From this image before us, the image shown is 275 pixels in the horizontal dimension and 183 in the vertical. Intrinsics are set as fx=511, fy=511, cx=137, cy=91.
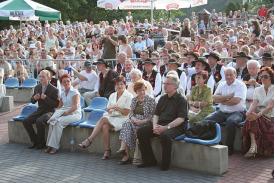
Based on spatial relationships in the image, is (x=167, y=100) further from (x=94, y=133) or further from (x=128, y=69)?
(x=128, y=69)

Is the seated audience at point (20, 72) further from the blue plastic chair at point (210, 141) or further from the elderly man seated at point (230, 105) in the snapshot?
the blue plastic chair at point (210, 141)

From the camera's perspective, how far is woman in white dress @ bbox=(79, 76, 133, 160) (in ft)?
29.8

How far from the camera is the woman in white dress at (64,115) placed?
9703 millimetres

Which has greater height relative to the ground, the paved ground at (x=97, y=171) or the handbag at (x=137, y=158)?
the handbag at (x=137, y=158)

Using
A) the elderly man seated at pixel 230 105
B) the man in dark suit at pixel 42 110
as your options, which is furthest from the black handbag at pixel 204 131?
the man in dark suit at pixel 42 110

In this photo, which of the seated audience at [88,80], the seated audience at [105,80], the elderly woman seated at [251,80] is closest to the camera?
the elderly woman seated at [251,80]

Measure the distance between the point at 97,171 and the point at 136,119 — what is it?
1130mm

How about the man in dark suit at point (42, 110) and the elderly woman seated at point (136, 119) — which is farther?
the man in dark suit at point (42, 110)

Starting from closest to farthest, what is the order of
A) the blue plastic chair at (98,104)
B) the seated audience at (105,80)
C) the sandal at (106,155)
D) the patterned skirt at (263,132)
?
the patterned skirt at (263,132)
the sandal at (106,155)
the blue plastic chair at (98,104)
the seated audience at (105,80)

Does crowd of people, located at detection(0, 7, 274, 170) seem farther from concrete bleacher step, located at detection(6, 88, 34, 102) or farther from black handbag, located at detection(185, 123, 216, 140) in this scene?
concrete bleacher step, located at detection(6, 88, 34, 102)

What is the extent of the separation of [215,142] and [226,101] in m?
1.29

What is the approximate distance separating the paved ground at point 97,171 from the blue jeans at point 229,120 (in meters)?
0.29

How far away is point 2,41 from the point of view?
22.9 meters

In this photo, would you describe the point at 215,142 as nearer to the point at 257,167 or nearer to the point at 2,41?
the point at 257,167
